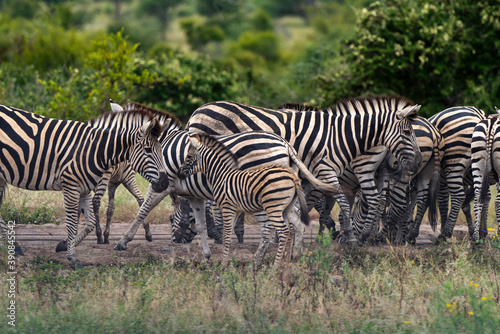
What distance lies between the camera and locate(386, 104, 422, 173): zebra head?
342 inches

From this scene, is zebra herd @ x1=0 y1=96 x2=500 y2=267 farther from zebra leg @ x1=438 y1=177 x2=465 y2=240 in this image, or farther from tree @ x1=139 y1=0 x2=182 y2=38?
tree @ x1=139 y1=0 x2=182 y2=38

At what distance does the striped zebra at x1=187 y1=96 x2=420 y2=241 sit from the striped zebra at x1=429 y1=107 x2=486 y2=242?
87 cm

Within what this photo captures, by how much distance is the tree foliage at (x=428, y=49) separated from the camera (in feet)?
51.2

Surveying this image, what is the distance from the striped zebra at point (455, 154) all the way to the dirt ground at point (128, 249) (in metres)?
0.59

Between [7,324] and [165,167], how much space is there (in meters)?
3.36

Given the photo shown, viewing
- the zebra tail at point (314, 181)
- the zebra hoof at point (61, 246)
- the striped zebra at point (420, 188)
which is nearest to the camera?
the zebra tail at point (314, 181)

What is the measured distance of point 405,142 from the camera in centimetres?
878

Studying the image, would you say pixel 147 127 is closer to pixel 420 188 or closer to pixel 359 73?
pixel 420 188

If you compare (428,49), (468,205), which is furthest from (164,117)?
(428,49)

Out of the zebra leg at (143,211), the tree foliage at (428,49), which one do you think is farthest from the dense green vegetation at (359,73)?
the zebra leg at (143,211)

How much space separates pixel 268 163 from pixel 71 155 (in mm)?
2583

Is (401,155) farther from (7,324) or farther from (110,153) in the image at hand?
(7,324)

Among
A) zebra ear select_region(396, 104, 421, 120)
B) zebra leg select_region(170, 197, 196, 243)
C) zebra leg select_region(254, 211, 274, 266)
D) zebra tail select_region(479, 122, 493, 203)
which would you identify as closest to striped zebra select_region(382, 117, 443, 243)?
zebra ear select_region(396, 104, 421, 120)

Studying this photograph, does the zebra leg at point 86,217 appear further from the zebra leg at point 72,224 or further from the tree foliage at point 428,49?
the tree foliage at point 428,49
